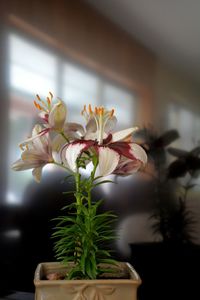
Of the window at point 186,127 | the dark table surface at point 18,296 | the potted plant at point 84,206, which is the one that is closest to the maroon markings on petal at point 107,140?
the potted plant at point 84,206

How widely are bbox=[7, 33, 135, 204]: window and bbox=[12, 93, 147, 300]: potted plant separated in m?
0.18

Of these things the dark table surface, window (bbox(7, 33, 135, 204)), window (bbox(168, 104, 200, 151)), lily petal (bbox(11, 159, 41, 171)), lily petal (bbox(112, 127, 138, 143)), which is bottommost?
the dark table surface

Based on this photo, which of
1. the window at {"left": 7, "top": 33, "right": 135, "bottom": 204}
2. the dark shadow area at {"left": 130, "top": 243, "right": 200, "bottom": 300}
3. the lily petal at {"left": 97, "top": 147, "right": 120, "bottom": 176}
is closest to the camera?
the lily petal at {"left": 97, "top": 147, "right": 120, "bottom": 176}

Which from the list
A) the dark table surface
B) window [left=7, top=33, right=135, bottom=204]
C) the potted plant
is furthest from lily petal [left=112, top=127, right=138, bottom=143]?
the dark table surface

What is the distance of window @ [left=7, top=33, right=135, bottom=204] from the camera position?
0.92 metres

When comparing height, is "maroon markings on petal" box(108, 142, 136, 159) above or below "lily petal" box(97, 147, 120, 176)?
above

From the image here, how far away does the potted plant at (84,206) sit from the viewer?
646 mm

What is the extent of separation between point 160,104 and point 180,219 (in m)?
0.28

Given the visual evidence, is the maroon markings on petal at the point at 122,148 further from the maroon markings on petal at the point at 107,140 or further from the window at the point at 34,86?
the window at the point at 34,86

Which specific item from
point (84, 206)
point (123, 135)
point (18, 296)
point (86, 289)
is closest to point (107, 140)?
point (123, 135)

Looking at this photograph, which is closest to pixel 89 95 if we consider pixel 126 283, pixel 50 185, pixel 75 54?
pixel 75 54

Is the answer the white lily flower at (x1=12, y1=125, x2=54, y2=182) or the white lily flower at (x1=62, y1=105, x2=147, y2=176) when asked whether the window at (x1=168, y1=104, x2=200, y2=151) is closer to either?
the white lily flower at (x1=62, y1=105, x2=147, y2=176)

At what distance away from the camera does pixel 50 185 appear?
0.92 m

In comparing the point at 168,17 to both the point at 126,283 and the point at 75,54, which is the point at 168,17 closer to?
the point at 75,54
